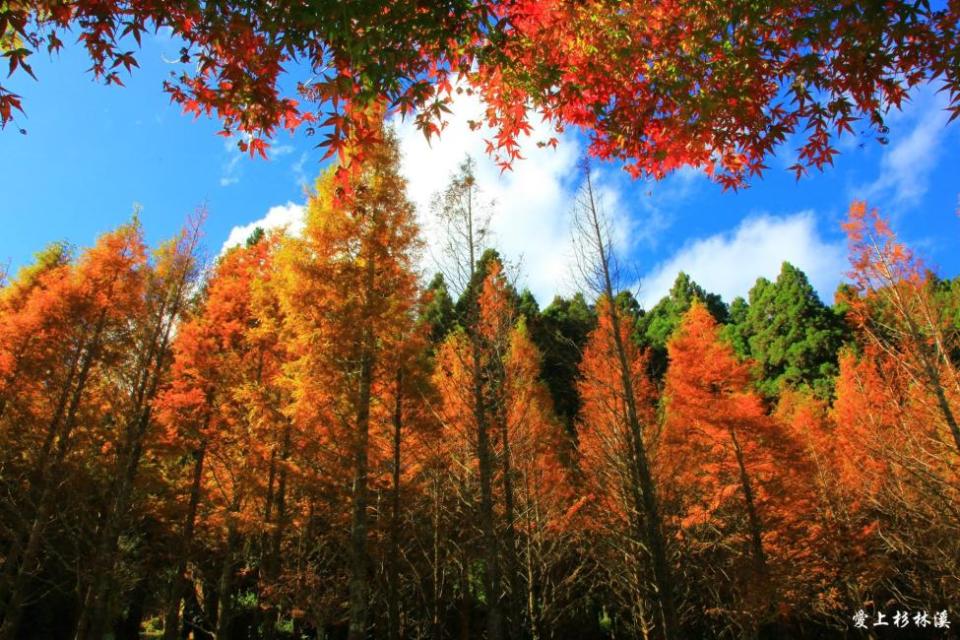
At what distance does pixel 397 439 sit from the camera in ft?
34.4

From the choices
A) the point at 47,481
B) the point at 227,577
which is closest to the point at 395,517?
the point at 227,577

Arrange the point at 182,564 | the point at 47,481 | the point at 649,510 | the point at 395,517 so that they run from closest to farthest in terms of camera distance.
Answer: the point at 649,510
the point at 395,517
the point at 182,564
the point at 47,481

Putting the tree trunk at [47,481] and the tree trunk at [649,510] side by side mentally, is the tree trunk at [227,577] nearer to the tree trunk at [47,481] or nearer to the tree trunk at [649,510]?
the tree trunk at [47,481]

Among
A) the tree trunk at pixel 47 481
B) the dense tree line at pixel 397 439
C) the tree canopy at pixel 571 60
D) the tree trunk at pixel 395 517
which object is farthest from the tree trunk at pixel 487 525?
the tree trunk at pixel 47 481

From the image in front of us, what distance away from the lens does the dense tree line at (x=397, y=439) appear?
9219 mm

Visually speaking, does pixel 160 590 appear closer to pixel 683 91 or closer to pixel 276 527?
pixel 276 527

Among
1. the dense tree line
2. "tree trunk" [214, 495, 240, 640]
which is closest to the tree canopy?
the dense tree line

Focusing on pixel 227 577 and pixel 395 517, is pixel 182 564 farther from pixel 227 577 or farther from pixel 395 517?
pixel 395 517

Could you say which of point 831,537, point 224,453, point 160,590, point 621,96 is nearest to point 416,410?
point 224,453

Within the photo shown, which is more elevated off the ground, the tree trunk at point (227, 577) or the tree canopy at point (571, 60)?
the tree canopy at point (571, 60)

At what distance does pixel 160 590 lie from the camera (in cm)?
1878

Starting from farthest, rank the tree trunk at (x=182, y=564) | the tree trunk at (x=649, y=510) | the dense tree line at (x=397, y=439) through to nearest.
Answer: the tree trunk at (x=182, y=564)
the dense tree line at (x=397, y=439)
the tree trunk at (x=649, y=510)

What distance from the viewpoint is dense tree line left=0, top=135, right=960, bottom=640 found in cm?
922

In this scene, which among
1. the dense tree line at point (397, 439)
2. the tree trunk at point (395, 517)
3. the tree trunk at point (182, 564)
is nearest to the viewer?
the dense tree line at point (397, 439)
